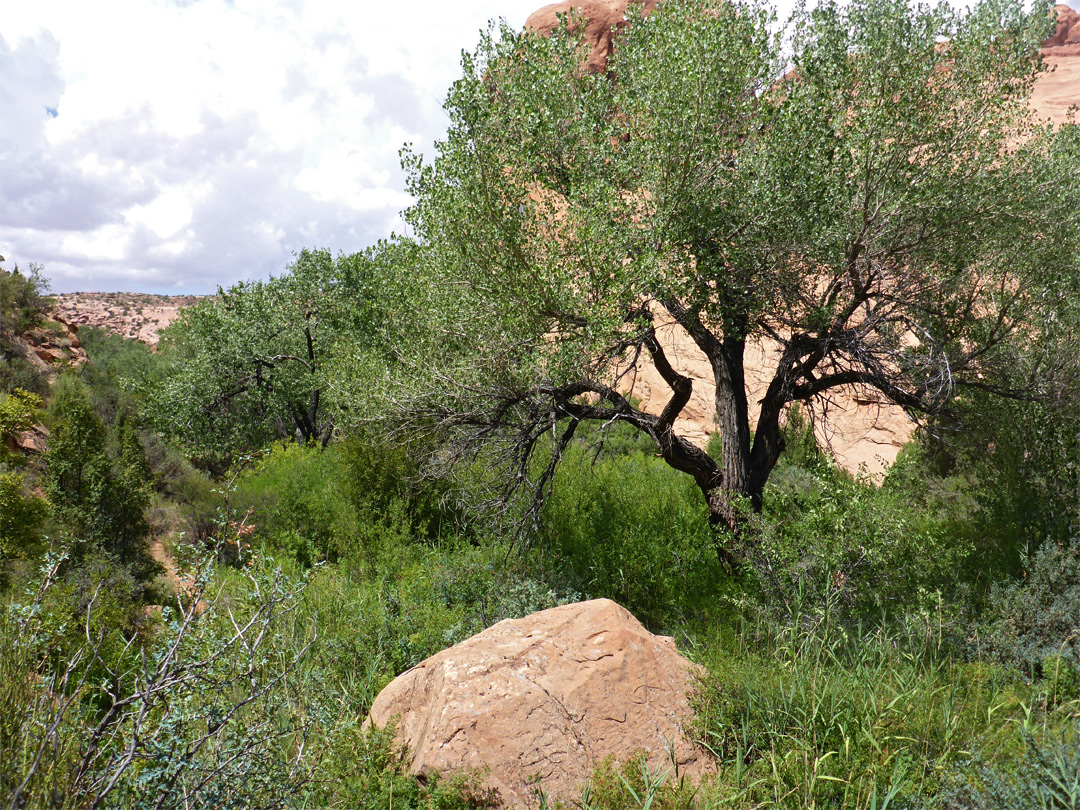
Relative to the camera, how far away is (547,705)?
430 cm

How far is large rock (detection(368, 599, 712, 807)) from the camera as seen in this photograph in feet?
13.4

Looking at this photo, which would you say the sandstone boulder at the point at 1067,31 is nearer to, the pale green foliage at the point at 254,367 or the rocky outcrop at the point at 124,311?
the pale green foliage at the point at 254,367

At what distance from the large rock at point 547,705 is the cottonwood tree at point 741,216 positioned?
3.58 meters

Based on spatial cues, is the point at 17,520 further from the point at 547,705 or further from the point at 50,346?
the point at 50,346

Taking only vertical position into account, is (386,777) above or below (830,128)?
below

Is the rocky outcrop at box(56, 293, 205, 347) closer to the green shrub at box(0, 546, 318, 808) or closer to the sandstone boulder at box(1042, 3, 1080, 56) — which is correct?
the green shrub at box(0, 546, 318, 808)

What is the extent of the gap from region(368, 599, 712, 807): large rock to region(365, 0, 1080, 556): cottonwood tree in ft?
11.7

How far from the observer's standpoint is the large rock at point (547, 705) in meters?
4.07

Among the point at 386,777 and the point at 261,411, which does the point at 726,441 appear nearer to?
the point at 386,777

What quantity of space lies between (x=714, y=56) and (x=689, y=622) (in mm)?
6827

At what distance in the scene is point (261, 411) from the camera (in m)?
18.9

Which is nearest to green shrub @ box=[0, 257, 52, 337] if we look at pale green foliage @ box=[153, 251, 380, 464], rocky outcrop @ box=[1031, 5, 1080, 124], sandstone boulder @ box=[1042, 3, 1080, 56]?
pale green foliage @ box=[153, 251, 380, 464]

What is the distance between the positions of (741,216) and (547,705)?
5955mm

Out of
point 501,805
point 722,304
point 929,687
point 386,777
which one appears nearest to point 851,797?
point 929,687
